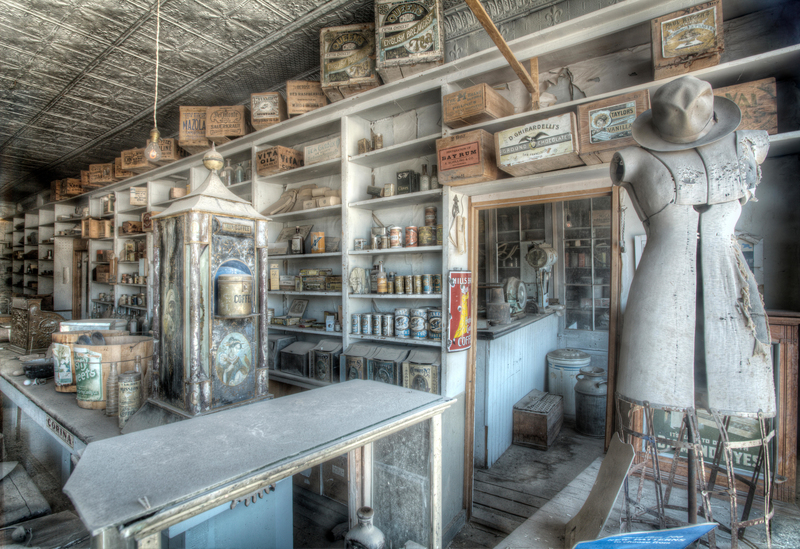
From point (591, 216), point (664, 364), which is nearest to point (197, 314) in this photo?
point (664, 364)

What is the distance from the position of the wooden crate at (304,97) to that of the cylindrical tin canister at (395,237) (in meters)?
1.32

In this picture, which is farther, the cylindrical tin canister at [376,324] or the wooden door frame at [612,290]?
the cylindrical tin canister at [376,324]

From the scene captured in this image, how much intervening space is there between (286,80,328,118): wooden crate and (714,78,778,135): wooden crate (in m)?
2.74

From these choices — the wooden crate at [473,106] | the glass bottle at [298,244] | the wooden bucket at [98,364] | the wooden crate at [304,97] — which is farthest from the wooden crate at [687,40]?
the wooden bucket at [98,364]

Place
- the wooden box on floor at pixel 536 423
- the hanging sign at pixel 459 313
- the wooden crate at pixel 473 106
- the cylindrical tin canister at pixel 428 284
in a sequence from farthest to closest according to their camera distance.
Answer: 1. the wooden box on floor at pixel 536 423
2. the cylindrical tin canister at pixel 428 284
3. the hanging sign at pixel 459 313
4. the wooden crate at pixel 473 106

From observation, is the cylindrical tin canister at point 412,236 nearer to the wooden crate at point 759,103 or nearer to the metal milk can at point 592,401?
the wooden crate at point 759,103

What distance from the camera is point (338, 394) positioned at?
150 centimetres

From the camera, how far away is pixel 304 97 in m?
3.31

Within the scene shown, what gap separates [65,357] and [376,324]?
203cm

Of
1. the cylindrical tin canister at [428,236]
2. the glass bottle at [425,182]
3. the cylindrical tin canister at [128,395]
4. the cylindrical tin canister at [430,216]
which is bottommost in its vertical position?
the cylindrical tin canister at [128,395]

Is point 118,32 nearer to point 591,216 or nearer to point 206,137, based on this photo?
point 206,137

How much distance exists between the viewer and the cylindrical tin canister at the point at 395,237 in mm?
2926

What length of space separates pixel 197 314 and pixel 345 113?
208cm

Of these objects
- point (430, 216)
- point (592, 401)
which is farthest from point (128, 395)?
point (592, 401)
